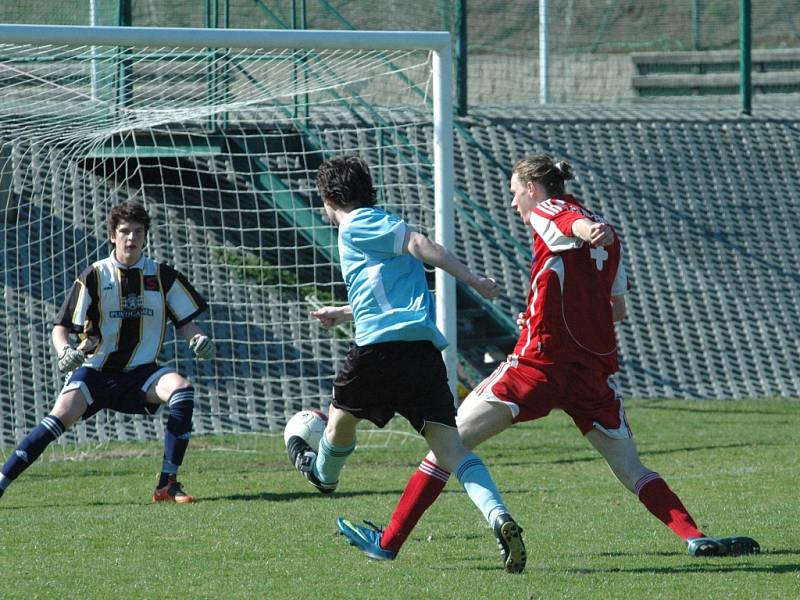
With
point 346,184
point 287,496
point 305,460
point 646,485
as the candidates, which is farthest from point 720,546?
point 287,496

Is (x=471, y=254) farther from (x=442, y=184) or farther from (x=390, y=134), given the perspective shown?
(x=442, y=184)

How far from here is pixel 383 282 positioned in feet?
16.9

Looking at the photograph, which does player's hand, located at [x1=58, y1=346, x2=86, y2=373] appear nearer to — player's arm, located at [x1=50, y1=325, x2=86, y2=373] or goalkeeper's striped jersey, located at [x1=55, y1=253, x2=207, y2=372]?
player's arm, located at [x1=50, y1=325, x2=86, y2=373]

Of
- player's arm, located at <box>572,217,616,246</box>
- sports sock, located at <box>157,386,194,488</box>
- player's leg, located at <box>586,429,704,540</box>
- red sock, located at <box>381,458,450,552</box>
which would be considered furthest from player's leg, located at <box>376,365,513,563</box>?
sports sock, located at <box>157,386,194,488</box>

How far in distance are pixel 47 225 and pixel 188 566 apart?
19.0 ft

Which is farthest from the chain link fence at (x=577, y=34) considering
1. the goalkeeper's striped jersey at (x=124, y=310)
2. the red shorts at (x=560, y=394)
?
the red shorts at (x=560, y=394)

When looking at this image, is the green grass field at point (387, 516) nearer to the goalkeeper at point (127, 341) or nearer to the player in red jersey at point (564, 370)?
the player in red jersey at point (564, 370)

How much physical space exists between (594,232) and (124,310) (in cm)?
Result: 332

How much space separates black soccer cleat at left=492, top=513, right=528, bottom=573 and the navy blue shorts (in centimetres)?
299

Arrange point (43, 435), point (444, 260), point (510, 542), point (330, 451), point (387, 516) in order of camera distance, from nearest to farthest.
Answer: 1. point (510, 542)
2. point (444, 260)
3. point (330, 451)
4. point (387, 516)
5. point (43, 435)

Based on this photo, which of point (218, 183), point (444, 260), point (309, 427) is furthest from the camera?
point (218, 183)

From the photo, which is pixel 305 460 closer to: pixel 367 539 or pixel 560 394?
pixel 367 539

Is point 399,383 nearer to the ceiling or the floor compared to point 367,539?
nearer to the ceiling

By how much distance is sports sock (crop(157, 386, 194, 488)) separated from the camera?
7195mm
